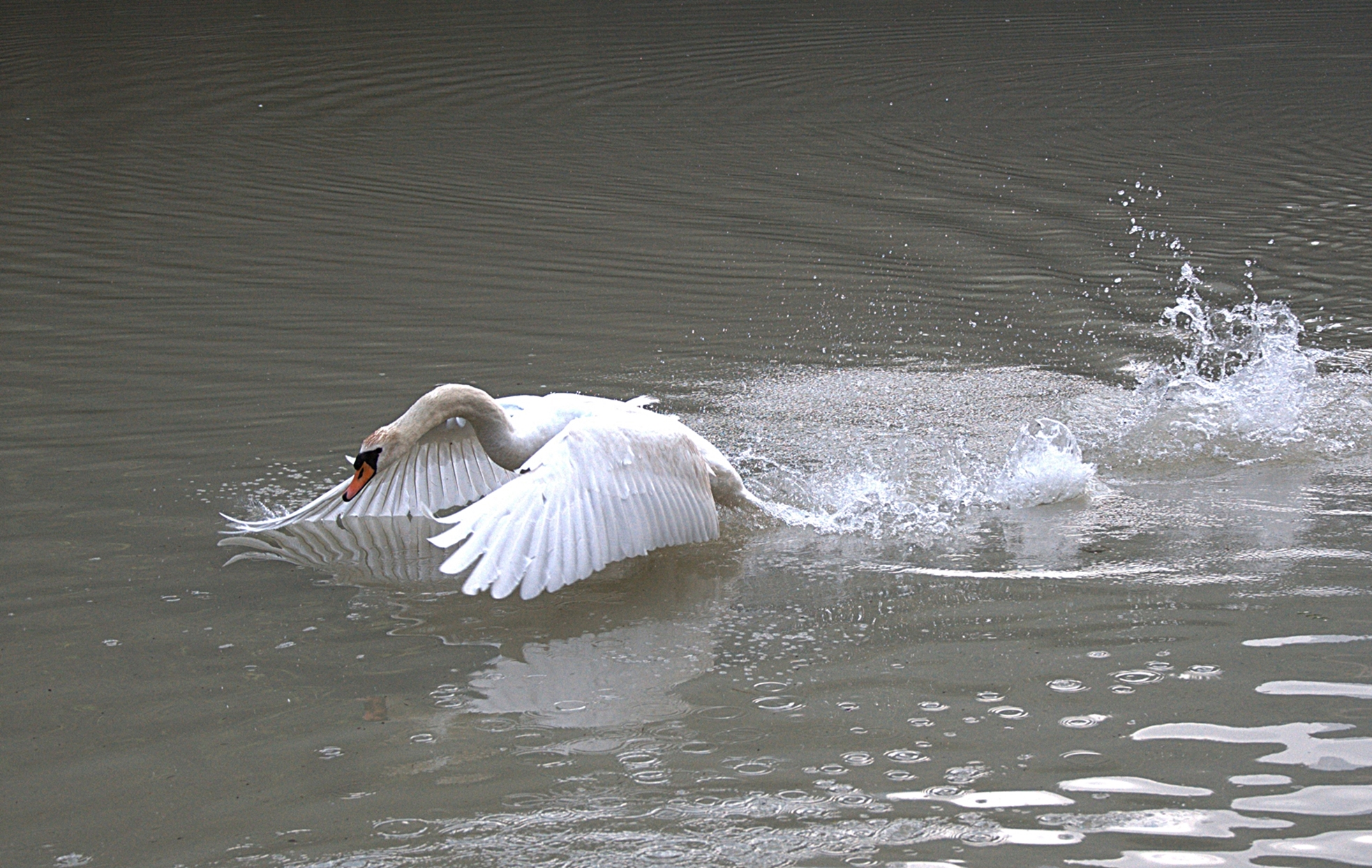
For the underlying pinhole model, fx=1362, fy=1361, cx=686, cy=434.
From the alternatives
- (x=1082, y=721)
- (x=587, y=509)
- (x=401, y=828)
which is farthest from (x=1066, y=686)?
(x=401, y=828)

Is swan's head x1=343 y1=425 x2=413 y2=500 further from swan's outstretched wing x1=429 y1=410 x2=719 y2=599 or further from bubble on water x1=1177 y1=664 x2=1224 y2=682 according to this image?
bubble on water x1=1177 y1=664 x2=1224 y2=682

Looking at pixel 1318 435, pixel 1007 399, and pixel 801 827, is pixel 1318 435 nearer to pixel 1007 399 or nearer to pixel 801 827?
pixel 1007 399

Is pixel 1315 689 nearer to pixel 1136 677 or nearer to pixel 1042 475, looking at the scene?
pixel 1136 677

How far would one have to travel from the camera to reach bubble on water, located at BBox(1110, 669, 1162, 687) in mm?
3990

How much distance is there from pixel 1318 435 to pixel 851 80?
12.5m

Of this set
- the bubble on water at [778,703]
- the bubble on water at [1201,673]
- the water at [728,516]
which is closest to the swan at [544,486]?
the water at [728,516]

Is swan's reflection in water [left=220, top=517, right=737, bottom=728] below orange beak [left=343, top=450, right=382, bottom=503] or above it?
below

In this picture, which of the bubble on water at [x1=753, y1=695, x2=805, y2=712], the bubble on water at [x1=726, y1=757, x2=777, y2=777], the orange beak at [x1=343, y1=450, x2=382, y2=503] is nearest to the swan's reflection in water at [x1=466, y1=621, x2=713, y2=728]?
the bubble on water at [x1=753, y1=695, x2=805, y2=712]

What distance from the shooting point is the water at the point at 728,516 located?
3.48 meters

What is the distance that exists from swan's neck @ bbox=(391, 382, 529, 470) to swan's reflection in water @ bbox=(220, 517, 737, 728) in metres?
0.53

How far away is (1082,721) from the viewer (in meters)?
3.78

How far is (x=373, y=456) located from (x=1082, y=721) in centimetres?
252

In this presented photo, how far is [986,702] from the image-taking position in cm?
392

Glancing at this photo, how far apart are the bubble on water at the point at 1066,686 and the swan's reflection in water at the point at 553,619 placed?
41.8 inches
